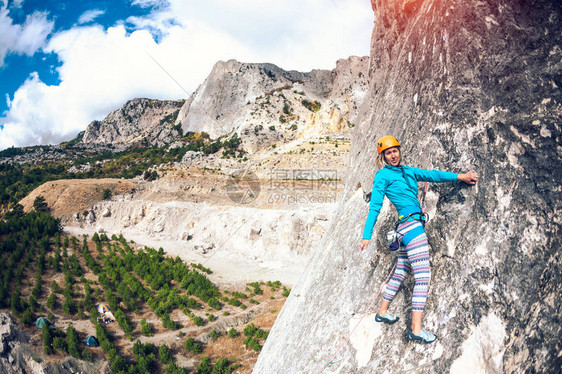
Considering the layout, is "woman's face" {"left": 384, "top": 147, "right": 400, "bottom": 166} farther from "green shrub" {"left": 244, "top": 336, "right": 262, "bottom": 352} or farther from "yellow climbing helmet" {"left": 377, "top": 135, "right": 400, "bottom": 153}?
"green shrub" {"left": 244, "top": 336, "right": 262, "bottom": 352}

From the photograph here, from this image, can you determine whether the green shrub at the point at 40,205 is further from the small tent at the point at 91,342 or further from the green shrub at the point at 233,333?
the green shrub at the point at 233,333

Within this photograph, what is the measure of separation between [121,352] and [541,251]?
62.6 ft

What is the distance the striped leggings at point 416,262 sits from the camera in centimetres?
355

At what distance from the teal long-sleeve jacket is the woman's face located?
7 cm

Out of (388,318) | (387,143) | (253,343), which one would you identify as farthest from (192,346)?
(387,143)

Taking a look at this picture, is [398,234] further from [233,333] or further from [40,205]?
[40,205]

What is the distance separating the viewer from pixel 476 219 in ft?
12.0

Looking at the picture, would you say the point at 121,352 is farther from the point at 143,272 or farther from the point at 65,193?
Answer: the point at 65,193

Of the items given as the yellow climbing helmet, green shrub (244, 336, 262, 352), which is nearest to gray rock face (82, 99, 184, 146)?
green shrub (244, 336, 262, 352)

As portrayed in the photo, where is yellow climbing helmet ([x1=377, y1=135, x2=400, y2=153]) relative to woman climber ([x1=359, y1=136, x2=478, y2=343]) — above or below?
above

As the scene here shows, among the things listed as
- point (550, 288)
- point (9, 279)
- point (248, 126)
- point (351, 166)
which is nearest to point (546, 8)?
point (550, 288)

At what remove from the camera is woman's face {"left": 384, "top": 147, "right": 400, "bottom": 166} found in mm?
3935

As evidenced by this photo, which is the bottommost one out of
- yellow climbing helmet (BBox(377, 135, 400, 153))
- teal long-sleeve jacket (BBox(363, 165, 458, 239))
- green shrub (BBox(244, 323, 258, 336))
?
green shrub (BBox(244, 323, 258, 336))

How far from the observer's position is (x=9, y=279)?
22.7 meters
